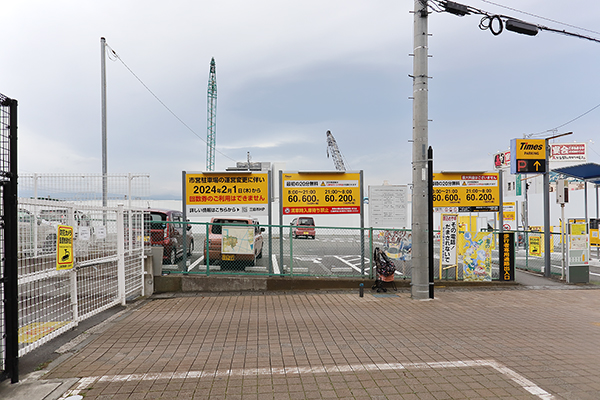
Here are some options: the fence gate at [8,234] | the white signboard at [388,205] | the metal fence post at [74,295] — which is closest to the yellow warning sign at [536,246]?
the white signboard at [388,205]

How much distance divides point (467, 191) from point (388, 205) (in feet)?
9.79

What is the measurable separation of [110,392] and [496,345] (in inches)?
197

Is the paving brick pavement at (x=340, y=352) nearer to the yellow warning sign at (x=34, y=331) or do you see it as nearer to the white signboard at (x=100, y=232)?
the yellow warning sign at (x=34, y=331)

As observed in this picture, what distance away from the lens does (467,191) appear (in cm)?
1208

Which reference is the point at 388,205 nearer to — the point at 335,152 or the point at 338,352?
the point at 338,352

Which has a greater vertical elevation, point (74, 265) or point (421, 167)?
point (421, 167)

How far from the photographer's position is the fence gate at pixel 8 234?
13.4 feet

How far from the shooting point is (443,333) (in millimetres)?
6336

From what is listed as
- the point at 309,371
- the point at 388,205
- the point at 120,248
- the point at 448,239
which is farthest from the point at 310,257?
the point at 309,371

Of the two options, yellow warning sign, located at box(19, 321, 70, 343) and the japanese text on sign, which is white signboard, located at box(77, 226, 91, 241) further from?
the japanese text on sign

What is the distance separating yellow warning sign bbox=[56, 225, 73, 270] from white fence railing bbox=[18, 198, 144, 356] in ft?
0.24

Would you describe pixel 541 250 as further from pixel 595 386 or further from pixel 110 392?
pixel 110 392

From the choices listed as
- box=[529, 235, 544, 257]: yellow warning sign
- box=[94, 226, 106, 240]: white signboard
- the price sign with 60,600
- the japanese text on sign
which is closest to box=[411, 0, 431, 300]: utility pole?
A: the japanese text on sign

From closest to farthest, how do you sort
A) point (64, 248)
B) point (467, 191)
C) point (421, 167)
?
point (64, 248), point (421, 167), point (467, 191)
